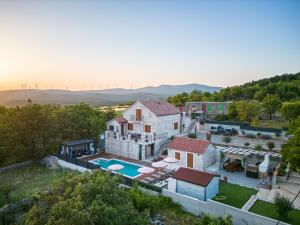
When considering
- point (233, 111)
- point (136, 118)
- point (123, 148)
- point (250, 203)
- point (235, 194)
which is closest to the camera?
point (250, 203)

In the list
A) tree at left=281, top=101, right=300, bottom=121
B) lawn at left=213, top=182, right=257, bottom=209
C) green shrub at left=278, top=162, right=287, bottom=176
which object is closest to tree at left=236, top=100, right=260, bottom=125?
tree at left=281, top=101, right=300, bottom=121

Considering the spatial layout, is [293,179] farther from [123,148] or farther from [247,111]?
[247,111]

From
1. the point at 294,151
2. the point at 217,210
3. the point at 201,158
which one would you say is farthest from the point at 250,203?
the point at 201,158

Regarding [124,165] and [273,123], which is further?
[273,123]

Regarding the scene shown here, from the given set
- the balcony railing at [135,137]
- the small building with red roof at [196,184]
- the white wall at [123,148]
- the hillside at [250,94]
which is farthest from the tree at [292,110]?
the hillside at [250,94]

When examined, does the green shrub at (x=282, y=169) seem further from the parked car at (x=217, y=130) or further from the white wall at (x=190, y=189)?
the parked car at (x=217, y=130)

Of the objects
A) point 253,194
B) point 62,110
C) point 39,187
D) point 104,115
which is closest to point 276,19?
point 253,194
